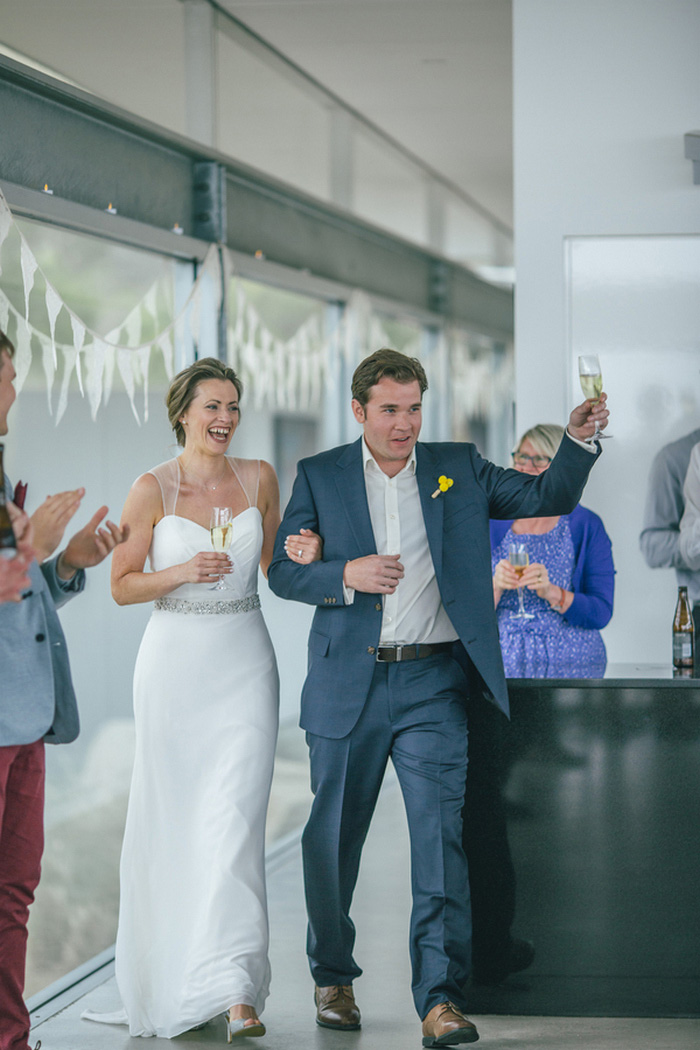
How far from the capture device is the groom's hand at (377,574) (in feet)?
10.7

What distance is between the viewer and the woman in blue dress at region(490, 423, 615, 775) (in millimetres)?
3926

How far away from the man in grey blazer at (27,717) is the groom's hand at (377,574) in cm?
67

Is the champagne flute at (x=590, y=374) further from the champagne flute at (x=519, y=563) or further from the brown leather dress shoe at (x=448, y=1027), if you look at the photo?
the brown leather dress shoe at (x=448, y=1027)

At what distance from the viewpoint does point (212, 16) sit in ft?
18.7

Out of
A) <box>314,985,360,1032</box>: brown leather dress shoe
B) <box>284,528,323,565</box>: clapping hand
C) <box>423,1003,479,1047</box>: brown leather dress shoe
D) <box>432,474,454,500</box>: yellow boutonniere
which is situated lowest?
<box>314,985,360,1032</box>: brown leather dress shoe

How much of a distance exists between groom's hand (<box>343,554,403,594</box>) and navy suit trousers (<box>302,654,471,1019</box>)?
31 centimetres

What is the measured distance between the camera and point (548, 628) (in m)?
4.11

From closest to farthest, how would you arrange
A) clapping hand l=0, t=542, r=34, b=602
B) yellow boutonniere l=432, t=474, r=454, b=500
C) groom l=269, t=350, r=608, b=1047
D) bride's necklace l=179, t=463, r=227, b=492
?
clapping hand l=0, t=542, r=34, b=602, groom l=269, t=350, r=608, b=1047, yellow boutonniere l=432, t=474, r=454, b=500, bride's necklace l=179, t=463, r=227, b=492

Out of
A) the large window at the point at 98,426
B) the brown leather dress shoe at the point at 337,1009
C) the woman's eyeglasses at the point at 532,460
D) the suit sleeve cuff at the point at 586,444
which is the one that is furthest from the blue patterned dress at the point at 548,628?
the large window at the point at 98,426

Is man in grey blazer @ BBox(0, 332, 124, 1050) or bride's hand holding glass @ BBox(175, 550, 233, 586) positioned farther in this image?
bride's hand holding glass @ BBox(175, 550, 233, 586)

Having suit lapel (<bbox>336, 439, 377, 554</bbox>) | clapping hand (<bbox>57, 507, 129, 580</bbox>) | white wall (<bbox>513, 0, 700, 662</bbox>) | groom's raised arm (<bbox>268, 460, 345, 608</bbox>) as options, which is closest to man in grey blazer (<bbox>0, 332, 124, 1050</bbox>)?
clapping hand (<bbox>57, 507, 129, 580</bbox>)

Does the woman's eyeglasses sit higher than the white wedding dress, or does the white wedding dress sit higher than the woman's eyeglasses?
the woman's eyeglasses

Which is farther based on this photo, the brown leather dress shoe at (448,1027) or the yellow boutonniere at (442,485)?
the yellow boutonniere at (442,485)

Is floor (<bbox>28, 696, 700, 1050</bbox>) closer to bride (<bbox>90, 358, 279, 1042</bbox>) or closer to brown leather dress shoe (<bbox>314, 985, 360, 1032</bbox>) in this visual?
brown leather dress shoe (<bbox>314, 985, 360, 1032</bbox>)
